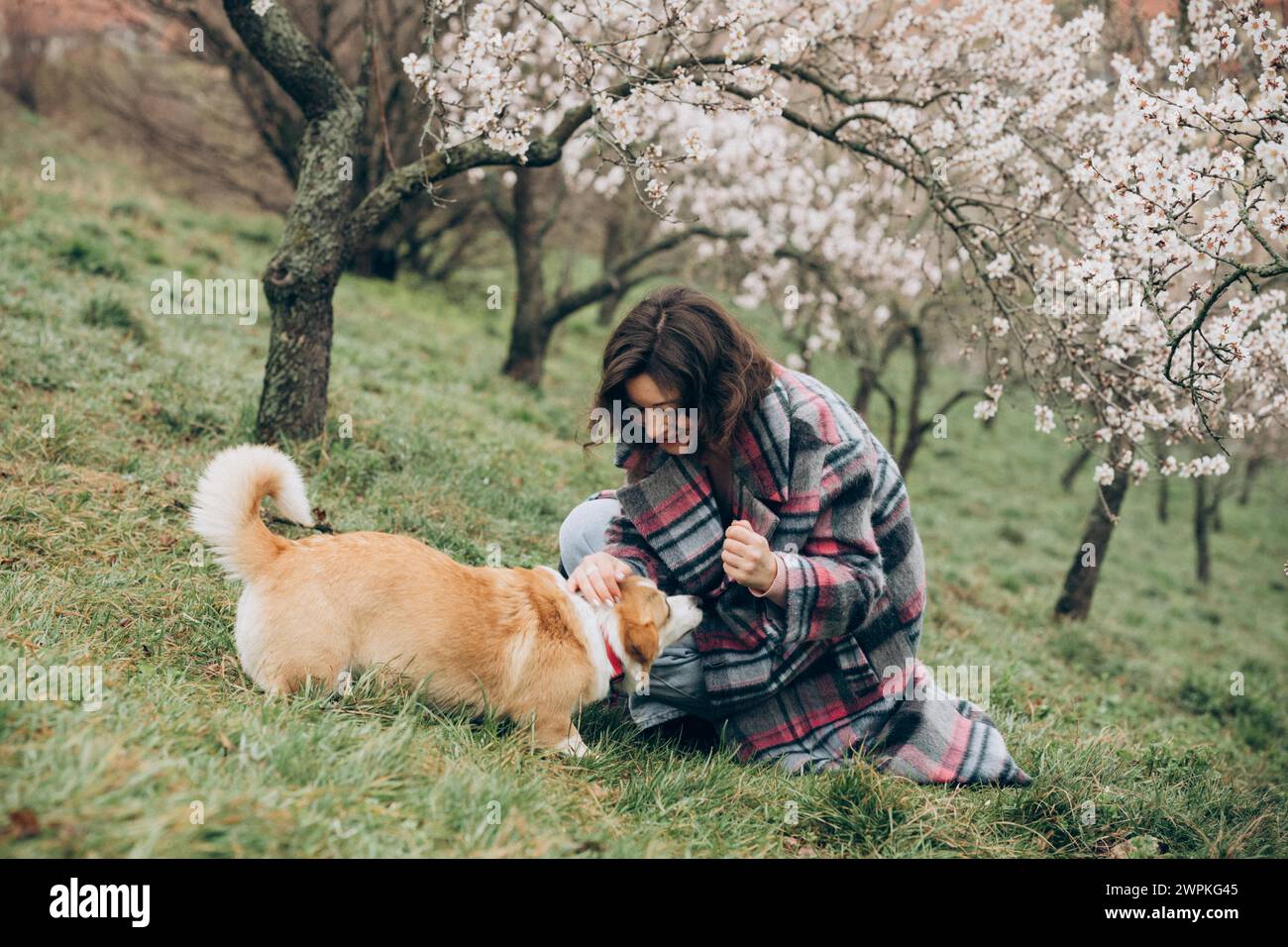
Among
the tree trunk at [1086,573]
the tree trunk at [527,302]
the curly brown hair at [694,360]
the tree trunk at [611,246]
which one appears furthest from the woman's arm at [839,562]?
the tree trunk at [611,246]

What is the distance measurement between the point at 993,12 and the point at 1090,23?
2.02 ft

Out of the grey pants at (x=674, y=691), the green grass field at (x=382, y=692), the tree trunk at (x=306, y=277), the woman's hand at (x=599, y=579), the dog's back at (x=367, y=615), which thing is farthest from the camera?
the tree trunk at (x=306, y=277)

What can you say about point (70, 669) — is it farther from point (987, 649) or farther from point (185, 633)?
point (987, 649)

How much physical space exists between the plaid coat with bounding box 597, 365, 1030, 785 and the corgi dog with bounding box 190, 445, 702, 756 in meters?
0.25

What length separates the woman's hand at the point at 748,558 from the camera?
9.37ft

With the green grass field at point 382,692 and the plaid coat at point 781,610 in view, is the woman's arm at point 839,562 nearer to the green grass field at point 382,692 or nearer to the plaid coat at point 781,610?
the plaid coat at point 781,610

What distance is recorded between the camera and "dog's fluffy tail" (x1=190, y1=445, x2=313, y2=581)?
112 inches

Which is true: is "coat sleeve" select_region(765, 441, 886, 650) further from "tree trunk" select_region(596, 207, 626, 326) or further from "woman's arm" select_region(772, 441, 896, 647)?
"tree trunk" select_region(596, 207, 626, 326)

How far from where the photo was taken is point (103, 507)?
4.03m

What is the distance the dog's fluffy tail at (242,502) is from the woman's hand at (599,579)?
1.03 meters

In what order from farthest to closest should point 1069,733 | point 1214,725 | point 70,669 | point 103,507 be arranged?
point 1214,725
point 1069,733
point 103,507
point 70,669

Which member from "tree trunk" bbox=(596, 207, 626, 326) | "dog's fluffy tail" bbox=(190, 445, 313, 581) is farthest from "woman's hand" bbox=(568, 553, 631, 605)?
"tree trunk" bbox=(596, 207, 626, 326)

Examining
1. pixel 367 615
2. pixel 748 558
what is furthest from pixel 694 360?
pixel 367 615

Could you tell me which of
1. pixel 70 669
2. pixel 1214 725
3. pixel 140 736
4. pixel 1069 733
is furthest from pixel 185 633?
pixel 1214 725
